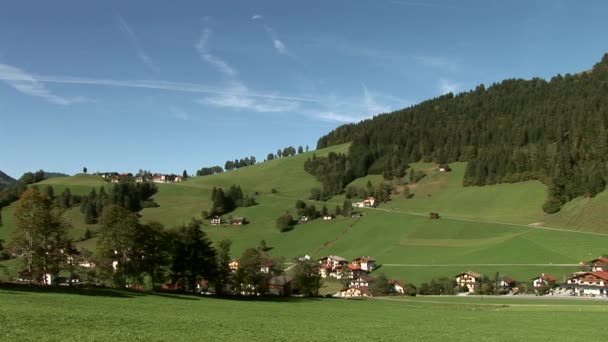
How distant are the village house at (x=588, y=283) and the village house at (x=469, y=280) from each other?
16478 millimetres

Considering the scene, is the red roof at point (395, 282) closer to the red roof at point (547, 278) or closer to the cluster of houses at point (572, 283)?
the cluster of houses at point (572, 283)

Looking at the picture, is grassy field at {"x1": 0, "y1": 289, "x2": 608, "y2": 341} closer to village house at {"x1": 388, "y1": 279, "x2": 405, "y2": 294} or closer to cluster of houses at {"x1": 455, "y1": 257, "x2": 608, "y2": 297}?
cluster of houses at {"x1": 455, "y1": 257, "x2": 608, "y2": 297}

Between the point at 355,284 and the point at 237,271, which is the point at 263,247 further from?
the point at 237,271

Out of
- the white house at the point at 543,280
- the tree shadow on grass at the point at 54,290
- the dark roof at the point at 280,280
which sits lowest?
the white house at the point at 543,280

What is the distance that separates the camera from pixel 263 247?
Result: 16525 cm

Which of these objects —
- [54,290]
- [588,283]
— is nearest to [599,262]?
[588,283]

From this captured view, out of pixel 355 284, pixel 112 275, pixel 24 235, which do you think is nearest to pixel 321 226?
pixel 355 284

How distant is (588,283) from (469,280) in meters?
22.6

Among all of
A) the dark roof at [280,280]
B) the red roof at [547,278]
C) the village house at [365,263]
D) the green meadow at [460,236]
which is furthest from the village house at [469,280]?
the dark roof at [280,280]

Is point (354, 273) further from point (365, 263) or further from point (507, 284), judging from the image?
point (507, 284)

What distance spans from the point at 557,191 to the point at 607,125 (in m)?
45.2

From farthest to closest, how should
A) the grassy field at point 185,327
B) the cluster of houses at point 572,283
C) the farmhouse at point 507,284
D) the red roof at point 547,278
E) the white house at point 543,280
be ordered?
the farmhouse at point 507,284, the red roof at point 547,278, the white house at point 543,280, the cluster of houses at point 572,283, the grassy field at point 185,327

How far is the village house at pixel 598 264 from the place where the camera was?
110m

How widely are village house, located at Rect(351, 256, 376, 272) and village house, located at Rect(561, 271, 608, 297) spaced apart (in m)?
47.9
